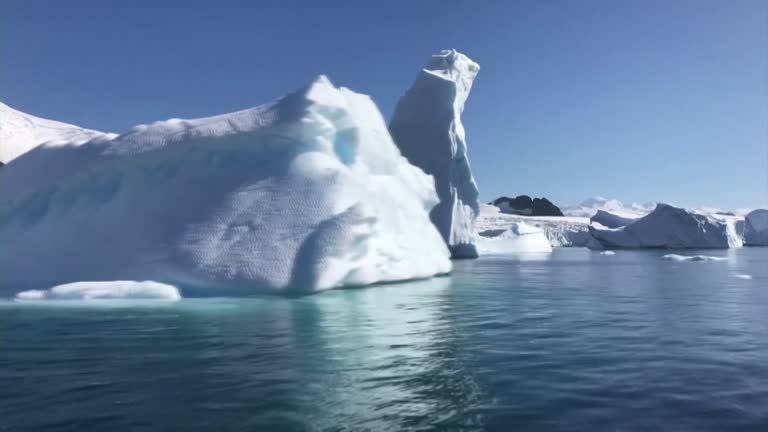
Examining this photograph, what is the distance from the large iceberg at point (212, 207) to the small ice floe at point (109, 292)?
343mm

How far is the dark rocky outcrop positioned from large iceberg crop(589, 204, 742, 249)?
4078 cm

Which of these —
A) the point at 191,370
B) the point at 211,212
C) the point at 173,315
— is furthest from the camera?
the point at 211,212

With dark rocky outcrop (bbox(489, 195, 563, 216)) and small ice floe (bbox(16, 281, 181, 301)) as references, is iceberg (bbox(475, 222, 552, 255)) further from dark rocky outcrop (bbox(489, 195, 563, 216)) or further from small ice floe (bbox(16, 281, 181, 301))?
dark rocky outcrop (bbox(489, 195, 563, 216))

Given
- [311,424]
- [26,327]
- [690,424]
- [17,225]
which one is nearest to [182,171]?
[17,225]

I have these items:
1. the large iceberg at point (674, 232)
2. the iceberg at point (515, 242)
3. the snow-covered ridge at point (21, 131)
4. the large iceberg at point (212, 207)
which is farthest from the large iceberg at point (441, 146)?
the large iceberg at point (674, 232)

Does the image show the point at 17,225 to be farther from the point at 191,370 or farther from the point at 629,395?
the point at 629,395

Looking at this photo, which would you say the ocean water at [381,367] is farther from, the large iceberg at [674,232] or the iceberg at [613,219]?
the iceberg at [613,219]

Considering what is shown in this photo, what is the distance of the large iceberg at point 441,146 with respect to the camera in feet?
79.7

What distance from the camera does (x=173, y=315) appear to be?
696 cm

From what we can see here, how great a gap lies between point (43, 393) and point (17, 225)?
28.5ft

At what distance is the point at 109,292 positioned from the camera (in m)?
8.46

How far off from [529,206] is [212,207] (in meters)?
79.9

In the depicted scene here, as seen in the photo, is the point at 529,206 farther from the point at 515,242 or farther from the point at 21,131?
the point at 21,131

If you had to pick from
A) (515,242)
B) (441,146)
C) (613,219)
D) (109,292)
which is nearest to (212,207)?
(109,292)
